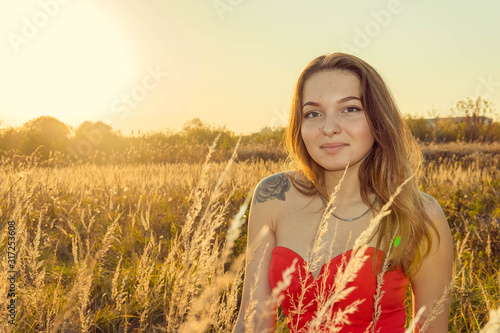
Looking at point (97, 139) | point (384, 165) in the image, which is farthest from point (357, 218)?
point (97, 139)

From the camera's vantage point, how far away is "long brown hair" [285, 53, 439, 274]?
96.4 inches

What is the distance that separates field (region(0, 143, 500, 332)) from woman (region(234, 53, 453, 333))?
301mm

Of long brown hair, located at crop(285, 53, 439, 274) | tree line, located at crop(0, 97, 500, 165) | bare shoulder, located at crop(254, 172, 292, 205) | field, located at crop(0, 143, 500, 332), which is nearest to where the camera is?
field, located at crop(0, 143, 500, 332)

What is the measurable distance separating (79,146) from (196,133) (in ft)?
20.5

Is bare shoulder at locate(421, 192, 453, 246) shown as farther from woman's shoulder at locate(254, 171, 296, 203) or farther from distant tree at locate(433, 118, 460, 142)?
distant tree at locate(433, 118, 460, 142)

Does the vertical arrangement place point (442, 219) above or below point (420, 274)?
above

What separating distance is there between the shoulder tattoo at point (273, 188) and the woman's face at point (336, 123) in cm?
55

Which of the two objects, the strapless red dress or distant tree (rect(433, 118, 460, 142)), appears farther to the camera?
distant tree (rect(433, 118, 460, 142))

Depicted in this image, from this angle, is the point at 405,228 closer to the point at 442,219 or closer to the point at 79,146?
the point at 442,219

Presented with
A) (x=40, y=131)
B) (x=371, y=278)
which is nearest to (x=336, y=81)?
(x=371, y=278)

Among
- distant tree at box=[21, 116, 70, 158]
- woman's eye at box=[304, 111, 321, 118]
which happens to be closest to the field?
woman's eye at box=[304, 111, 321, 118]

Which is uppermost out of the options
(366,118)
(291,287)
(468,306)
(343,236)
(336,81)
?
(336,81)

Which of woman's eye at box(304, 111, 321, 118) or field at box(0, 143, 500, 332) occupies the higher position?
woman's eye at box(304, 111, 321, 118)

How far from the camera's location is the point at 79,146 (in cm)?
2239
